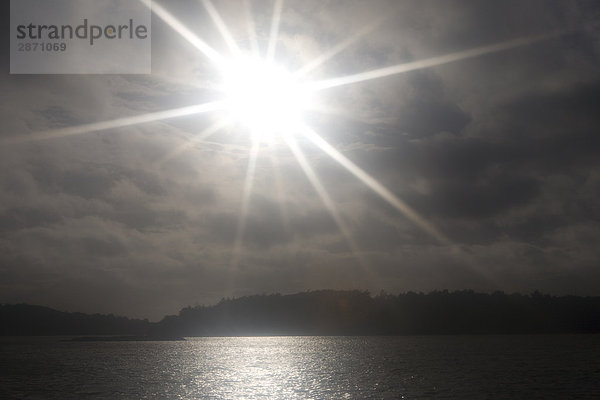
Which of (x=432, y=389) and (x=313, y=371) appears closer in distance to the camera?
(x=432, y=389)

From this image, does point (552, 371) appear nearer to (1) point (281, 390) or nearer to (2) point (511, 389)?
(2) point (511, 389)

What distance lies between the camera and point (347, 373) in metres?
115

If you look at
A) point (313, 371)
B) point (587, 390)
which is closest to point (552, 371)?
point (587, 390)

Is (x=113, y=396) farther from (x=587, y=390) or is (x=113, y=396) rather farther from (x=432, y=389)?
(x=587, y=390)

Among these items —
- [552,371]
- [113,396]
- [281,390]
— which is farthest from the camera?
[552,371]

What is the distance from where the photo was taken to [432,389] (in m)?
81.2

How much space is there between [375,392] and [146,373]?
61453 millimetres

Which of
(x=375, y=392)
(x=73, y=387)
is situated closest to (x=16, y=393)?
(x=73, y=387)

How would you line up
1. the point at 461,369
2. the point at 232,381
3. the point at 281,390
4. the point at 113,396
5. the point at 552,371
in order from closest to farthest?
1. the point at 113,396
2. the point at 281,390
3. the point at 232,381
4. the point at 552,371
5. the point at 461,369

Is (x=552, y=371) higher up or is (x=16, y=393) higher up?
(x=16, y=393)

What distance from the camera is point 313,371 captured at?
122 m

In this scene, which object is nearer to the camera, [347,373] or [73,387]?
[73,387]

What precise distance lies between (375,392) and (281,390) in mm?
15779

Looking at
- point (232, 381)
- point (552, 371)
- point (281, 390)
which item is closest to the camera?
point (281, 390)
